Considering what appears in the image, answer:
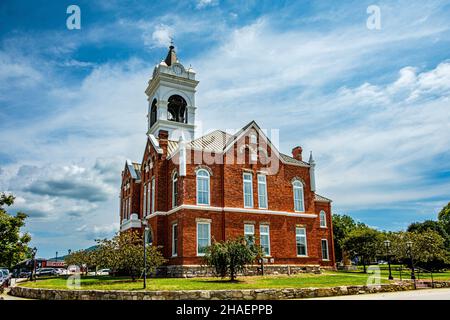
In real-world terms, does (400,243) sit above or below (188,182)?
below

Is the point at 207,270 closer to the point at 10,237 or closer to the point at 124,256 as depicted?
the point at 124,256

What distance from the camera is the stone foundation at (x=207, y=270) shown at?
93.0 ft

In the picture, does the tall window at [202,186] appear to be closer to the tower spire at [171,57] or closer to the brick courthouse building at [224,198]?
the brick courthouse building at [224,198]

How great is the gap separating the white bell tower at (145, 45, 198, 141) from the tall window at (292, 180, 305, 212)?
1213 cm

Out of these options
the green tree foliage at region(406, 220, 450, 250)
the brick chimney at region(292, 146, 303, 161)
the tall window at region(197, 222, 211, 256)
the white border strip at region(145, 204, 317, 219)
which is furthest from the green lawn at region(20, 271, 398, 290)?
the green tree foliage at region(406, 220, 450, 250)

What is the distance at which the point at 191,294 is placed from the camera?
18047 mm

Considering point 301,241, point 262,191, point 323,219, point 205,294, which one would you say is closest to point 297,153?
point 262,191

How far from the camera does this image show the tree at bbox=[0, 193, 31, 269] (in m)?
27.2

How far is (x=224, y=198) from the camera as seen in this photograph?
30984 millimetres

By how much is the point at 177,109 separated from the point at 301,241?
20001 millimetres
